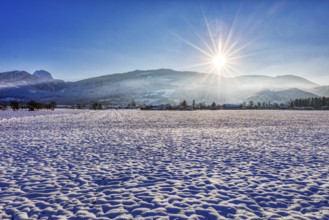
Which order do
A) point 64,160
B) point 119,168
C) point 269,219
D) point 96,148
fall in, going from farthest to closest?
point 96,148, point 64,160, point 119,168, point 269,219

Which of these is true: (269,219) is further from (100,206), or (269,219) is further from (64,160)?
(64,160)

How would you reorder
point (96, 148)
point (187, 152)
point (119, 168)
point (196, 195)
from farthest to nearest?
point (96, 148) → point (187, 152) → point (119, 168) → point (196, 195)

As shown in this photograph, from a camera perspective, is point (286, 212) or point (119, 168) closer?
point (286, 212)

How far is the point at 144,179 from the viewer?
408 inches

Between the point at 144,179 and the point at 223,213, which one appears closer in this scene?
the point at 223,213

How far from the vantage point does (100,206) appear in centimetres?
770

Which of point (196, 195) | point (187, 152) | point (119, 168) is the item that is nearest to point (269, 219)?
point (196, 195)

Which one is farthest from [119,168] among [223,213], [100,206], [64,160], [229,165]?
[223,213]

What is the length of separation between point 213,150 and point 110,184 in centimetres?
856

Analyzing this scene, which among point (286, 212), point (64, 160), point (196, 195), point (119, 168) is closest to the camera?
point (286, 212)

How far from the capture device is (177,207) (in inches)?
300

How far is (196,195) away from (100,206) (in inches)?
120

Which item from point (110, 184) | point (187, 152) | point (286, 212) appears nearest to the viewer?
point (286, 212)

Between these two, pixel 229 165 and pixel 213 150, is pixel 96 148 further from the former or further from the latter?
pixel 229 165
